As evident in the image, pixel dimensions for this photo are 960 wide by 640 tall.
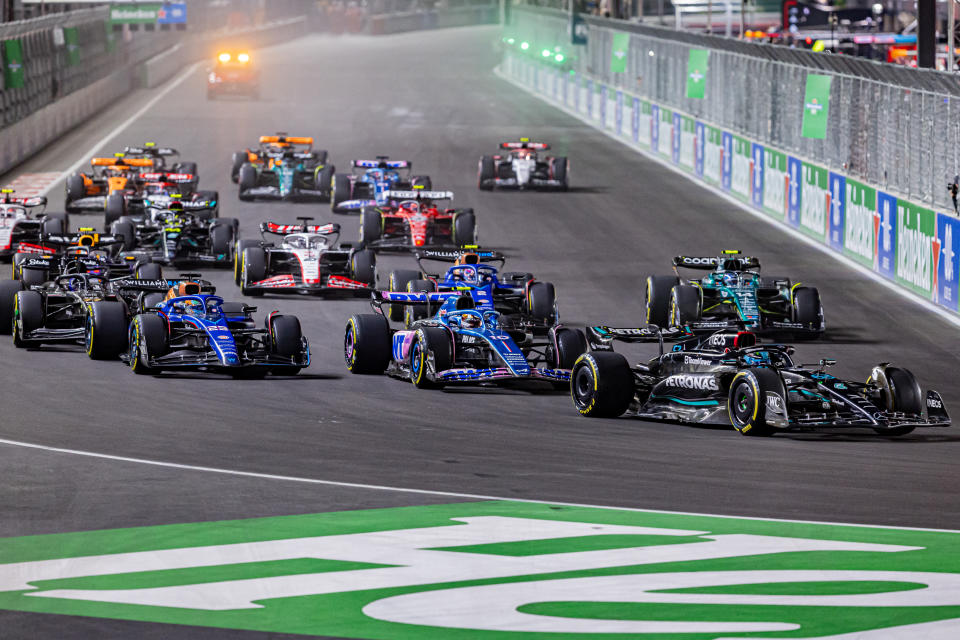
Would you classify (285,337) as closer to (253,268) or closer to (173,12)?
(253,268)

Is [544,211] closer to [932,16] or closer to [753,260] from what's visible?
[932,16]

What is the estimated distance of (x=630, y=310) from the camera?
1145 inches

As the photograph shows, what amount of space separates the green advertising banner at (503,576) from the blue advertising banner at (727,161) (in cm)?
3377

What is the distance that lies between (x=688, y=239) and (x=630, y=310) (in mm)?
10278

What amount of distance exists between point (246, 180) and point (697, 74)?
1418 centimetres

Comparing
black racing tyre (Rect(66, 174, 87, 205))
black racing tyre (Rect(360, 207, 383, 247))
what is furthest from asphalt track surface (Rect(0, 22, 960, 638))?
black racing tyre (Rect(66, 174, 87, 205))

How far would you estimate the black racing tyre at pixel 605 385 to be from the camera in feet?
64.0

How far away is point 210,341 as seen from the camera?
882 inches

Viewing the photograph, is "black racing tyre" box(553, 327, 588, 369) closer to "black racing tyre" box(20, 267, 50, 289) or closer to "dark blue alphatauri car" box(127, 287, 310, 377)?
"dark blue alphatauri car" box(127, 287, 310, 377)

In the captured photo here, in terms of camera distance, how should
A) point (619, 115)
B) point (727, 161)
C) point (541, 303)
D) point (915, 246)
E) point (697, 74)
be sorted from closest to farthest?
point (541, 303)
point (915, 246)
point (727, 161)
point (697, 74)
point (619, 115)

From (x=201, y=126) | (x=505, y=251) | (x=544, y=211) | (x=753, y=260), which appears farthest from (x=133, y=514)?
(x=201, y=126)

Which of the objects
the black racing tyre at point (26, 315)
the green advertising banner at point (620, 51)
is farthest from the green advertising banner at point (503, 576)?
the green advertising banner at point (620, 51)

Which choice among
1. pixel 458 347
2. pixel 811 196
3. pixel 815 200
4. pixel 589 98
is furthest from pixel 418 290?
pixel 589 98

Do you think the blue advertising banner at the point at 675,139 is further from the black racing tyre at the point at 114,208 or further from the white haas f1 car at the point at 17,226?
the white haas f1 car at the point at 17,226
